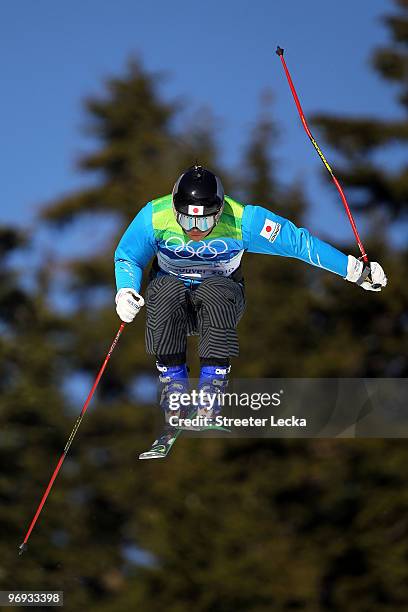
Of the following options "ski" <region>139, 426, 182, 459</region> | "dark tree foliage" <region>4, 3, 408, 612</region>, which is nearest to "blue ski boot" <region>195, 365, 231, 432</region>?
"ski" <region>139, 426, 182, 459</region>

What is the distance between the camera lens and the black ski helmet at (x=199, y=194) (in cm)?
646

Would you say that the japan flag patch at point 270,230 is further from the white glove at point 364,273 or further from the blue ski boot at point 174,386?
the blue ski boot at point 174,386

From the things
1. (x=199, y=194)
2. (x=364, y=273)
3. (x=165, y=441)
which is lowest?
→ (x=165, y=441)

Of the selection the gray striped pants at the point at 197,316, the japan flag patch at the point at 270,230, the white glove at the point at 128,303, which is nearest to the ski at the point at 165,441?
the gray striped pants at the point at 197,316

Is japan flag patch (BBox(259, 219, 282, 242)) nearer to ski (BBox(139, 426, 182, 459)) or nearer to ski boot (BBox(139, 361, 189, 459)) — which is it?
ski boot (BBox(139, 361, 189, 459))

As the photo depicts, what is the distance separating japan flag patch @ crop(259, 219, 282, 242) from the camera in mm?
6824

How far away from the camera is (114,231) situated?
101 feet

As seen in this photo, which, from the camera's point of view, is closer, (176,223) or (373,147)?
(176,223)

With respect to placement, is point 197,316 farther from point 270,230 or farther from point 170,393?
point 270,230

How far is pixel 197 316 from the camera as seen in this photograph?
6.82 meters

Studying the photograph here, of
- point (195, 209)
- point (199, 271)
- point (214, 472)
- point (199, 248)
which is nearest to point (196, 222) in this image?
point (195, 209)

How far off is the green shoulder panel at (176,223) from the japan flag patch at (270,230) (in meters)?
0.14

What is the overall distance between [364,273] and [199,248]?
3.18ft

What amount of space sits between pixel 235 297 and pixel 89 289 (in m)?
26.3
